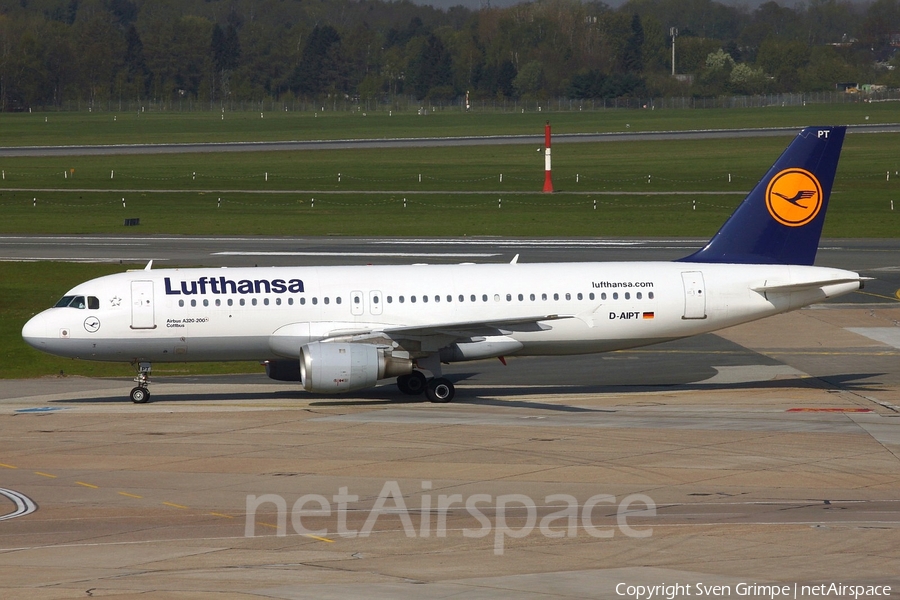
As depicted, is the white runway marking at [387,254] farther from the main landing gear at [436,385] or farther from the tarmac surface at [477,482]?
the main landing gear at [436,385]

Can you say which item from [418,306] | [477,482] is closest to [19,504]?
[477,482]

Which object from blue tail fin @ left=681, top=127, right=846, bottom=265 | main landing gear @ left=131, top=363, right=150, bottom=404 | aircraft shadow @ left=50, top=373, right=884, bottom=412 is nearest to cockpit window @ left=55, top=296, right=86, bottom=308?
main landing gear @ left=131, top=363, right=150, bottom=404

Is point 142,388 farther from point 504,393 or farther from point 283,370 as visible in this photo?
point 504,393

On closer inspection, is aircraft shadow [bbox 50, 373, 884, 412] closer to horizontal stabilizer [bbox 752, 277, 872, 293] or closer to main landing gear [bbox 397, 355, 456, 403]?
main landing gear [bbox 397, 355, 456, 403]

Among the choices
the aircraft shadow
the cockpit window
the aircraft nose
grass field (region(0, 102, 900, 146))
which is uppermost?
grass field (region(0, 102, 900, 146))

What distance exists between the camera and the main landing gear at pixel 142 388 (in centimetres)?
3566

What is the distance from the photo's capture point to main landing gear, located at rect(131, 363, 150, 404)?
3566 cm

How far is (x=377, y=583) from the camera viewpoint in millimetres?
18188

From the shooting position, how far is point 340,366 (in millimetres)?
33500

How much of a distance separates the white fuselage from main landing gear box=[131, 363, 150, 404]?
518 mm

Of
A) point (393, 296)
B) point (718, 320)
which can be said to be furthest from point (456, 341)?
point (718, 320)

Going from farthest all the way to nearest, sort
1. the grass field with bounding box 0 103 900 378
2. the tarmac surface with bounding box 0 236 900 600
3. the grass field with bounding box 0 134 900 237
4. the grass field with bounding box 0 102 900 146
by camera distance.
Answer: the grass field with bounding box 0 102 900 146 < the grass field with bounding box 0 134 900 237 < the grass field with bounding box 0 103 900 378 < the tarmac surface with bounding box 0 236 900 600

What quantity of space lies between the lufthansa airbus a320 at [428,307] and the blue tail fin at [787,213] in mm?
65

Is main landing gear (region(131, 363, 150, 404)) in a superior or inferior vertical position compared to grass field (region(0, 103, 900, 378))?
inferior
